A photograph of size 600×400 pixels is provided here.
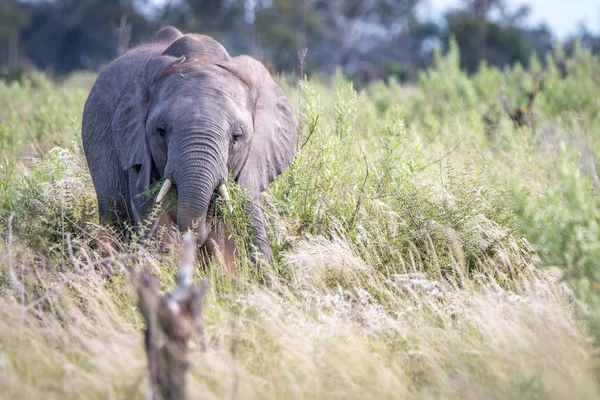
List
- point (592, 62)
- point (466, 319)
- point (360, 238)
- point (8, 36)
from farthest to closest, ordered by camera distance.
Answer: point (8, 36) < point (592, 62) < point (360, 238) < point (466, 319)

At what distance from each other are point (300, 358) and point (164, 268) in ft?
5.06

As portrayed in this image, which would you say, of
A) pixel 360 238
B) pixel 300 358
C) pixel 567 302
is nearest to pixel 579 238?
pixel 567 302

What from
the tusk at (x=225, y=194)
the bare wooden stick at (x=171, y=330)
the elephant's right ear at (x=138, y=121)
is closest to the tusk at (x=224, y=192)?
the tusk at (x=225, y=194)

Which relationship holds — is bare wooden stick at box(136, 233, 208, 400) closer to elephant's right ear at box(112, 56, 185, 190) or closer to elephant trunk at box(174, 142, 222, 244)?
elephant trunk at box(174, 142, 222, 244)

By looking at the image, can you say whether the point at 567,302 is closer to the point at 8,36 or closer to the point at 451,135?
the point at 451,135

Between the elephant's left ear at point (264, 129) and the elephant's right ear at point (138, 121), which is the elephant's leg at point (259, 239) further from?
the elephant's right ear at point (138, 121)

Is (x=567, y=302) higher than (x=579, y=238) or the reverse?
the reverse

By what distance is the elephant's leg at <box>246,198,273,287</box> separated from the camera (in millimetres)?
5582

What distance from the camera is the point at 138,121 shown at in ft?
18.6

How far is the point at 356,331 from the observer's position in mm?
4434

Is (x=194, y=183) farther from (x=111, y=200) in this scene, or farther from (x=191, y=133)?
(x=111, y=200)

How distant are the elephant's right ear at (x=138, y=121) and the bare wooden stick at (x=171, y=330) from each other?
2.22 m

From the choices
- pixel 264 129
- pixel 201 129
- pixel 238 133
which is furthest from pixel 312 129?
pixel 201 129

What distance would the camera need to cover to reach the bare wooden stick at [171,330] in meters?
3.28
